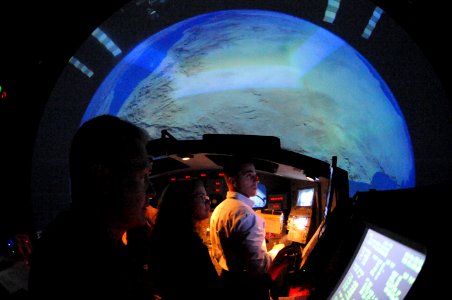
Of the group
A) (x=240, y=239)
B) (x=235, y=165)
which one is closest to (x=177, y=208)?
(x=240, y=239)

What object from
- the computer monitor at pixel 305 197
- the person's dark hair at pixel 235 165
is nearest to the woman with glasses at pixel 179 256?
the person's dark hair at pixel 235 165

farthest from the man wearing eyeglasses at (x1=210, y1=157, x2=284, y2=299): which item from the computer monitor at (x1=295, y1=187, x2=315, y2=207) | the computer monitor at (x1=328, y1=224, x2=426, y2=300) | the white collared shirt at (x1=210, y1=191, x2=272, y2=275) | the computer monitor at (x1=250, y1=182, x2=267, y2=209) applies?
the computer monitor at (x1=250, y1=182, x2=267, y2=209)

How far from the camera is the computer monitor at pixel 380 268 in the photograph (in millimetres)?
740

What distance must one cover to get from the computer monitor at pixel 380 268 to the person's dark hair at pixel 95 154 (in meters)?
0.92

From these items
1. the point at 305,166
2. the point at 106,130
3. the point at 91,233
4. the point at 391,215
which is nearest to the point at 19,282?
the point at 91,233

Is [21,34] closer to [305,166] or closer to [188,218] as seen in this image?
[188,218]

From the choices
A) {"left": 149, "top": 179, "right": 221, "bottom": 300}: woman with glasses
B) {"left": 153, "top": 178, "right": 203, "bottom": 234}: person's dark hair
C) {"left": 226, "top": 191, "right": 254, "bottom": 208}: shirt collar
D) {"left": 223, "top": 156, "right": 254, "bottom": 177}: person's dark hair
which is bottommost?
{"left": 149, "top": 179, "right": 221, "bottom": 300}: woman with glasses

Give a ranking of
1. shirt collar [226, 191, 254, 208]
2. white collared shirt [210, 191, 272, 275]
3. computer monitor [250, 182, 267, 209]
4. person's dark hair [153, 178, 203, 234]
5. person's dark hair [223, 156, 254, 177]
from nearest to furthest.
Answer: person's dark hair [153, 178, 203, 234] → white collared shirt [210, 191, 272, 275] → shirt collar [226, 191, 254, 208] → person's dark hair [223, 156, 254, 177] → computer monitor [250, 182, 267, 209]

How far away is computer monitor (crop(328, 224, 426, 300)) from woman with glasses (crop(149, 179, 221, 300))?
5.05 ft

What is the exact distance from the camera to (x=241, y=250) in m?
3.33

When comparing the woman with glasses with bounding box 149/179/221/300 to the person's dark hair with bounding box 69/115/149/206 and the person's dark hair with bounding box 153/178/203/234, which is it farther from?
the person's dark hair with bounding box 69/115/149/206

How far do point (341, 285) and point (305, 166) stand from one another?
259 cm

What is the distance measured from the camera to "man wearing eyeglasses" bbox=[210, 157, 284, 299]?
10.9ft

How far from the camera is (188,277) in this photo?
2570mm
